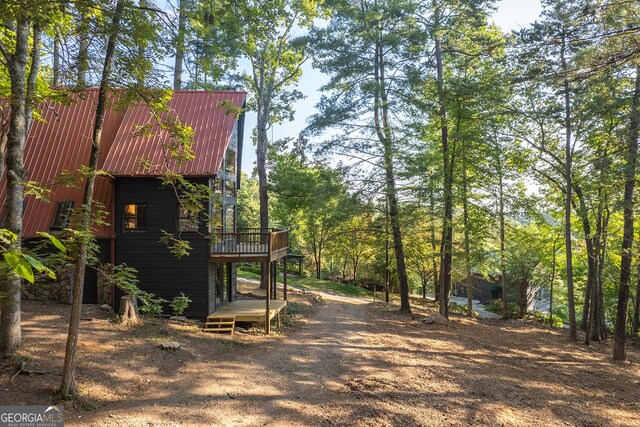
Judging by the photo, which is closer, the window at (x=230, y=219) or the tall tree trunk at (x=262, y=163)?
the window at (x=230, y=219)

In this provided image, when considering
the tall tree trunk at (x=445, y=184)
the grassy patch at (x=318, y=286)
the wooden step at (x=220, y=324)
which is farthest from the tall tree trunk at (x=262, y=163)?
the tall tree trunk at (x=445, y=184)

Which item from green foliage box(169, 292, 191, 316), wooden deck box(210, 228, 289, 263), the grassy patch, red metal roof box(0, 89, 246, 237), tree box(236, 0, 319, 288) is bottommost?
the grassy patch

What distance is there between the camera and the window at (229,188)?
14498mm

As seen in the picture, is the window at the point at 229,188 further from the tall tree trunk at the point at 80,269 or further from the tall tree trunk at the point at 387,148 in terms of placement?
the tall tree trunk at the point at 80,269

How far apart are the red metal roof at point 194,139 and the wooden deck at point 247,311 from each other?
4.93 m

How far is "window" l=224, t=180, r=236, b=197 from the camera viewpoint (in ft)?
47.6

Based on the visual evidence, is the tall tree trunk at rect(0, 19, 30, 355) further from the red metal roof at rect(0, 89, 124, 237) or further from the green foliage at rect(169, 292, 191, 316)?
the red metal roof at rect(0, 89, 124, 237)

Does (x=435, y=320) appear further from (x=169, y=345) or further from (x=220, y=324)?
(x=169, y=345)

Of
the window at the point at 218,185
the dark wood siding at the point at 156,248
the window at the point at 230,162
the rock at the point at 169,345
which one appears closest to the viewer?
the rock at the point at 169,345

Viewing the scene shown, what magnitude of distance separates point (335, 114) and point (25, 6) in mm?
13101

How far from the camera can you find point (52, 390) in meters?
5.76

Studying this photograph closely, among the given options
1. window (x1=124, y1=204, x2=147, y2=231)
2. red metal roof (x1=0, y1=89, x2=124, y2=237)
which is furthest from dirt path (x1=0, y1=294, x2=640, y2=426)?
window (x1=124, y1=204, x2=147, y2=231)

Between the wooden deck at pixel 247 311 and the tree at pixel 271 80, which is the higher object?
the tree at pixel 271 80

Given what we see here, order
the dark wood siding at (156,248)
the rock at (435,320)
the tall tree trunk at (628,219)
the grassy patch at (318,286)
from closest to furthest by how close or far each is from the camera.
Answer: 1. the tall tree trunk at (628,219)
2. the dark wood siding at (156,248)
3. the rock at (435,320)
4. the grassy patch at (318,286)
